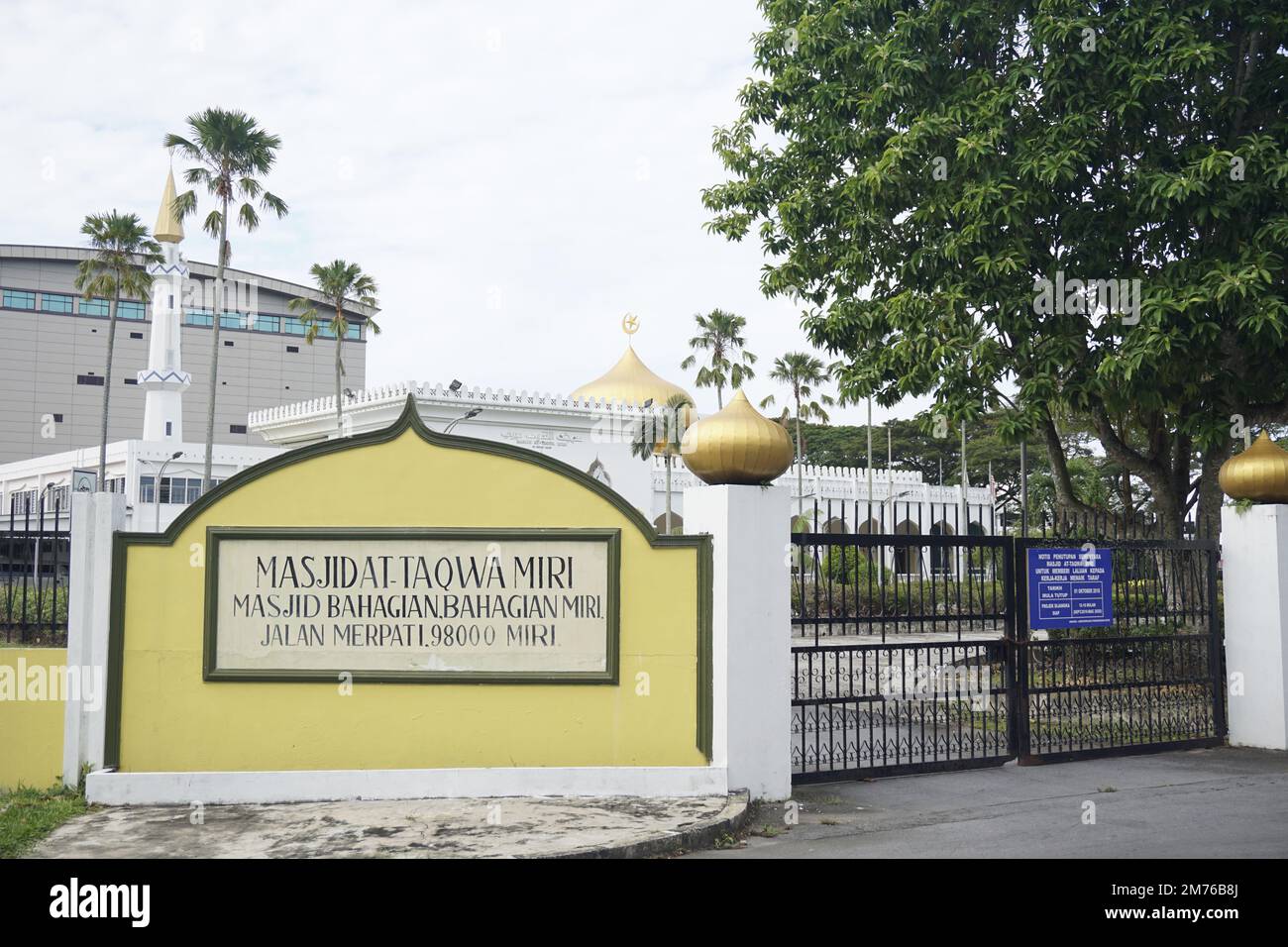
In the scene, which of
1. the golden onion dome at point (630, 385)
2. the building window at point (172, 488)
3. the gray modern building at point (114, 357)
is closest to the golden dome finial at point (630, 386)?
the golden onion dome at point (630, 385)

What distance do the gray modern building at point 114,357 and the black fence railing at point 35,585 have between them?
69.3 meters

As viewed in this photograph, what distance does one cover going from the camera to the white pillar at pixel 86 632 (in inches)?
328

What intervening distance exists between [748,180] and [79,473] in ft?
38.6

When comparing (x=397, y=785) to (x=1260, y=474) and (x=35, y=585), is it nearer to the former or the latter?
(x=35, y=585)

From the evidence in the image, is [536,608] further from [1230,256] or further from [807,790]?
A: [1230,256]

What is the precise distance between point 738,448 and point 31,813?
18.3ft

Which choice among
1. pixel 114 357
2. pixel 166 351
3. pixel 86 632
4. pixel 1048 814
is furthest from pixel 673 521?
pixel 114 357

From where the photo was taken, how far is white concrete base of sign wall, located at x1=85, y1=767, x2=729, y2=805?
822 centimetres

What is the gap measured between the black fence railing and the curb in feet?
15.4

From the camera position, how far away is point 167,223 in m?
50.8

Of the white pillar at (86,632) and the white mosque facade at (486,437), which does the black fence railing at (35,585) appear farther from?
the white mosque facade at (486,437)

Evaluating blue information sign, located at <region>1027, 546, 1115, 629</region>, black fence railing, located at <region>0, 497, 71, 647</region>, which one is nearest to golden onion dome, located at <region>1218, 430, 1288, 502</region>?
blue information sign, located at <region>1027, 546, 1115, 629</region>

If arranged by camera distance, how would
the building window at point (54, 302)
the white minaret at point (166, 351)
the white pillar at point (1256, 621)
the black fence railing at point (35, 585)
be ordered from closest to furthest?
1. the black fence railing at point (35, 585)
2. the white pillar at point (1256, 621)
3. the white minaret at point (166, 351)
4. the building window at point (54, 302)

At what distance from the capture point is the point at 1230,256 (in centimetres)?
1337
